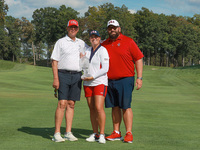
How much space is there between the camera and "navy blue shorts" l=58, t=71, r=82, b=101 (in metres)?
5.77

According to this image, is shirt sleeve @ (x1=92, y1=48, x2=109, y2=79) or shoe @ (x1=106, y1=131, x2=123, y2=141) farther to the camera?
shoe @ (x1=106, y1=131, x2=123, y2=141)

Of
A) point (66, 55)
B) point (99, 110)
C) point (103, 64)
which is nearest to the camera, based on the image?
point (103, 64)

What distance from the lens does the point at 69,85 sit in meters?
5.84

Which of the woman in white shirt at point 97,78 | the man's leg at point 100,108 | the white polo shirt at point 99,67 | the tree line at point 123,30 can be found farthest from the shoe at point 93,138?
the tree line at point 123,30

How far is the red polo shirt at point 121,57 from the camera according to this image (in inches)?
231

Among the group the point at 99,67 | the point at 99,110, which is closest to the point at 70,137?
the point at 99,110

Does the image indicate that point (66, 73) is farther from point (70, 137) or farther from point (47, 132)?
point (47, 132)

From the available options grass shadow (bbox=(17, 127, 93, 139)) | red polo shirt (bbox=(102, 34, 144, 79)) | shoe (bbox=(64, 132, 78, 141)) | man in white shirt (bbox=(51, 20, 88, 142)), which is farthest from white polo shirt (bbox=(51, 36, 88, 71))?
grass shadow (bbox=(17, 127, 93, 139))

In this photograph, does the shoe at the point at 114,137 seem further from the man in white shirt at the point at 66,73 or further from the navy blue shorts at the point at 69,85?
the navy blue shorts at the point at 69,85

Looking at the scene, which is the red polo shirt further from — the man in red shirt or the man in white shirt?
the man in white shirt

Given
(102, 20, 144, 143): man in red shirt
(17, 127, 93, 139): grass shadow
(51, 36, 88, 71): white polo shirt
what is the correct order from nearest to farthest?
(51, 36, 88, 71): white polo shirt < (102, 20, 144, 143): man in red shirt < (17, 127, 93, 139): grass shadow

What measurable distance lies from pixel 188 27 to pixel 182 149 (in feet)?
256

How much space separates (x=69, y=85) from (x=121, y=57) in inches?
43.0

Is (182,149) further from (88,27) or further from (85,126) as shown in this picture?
(88,27)
